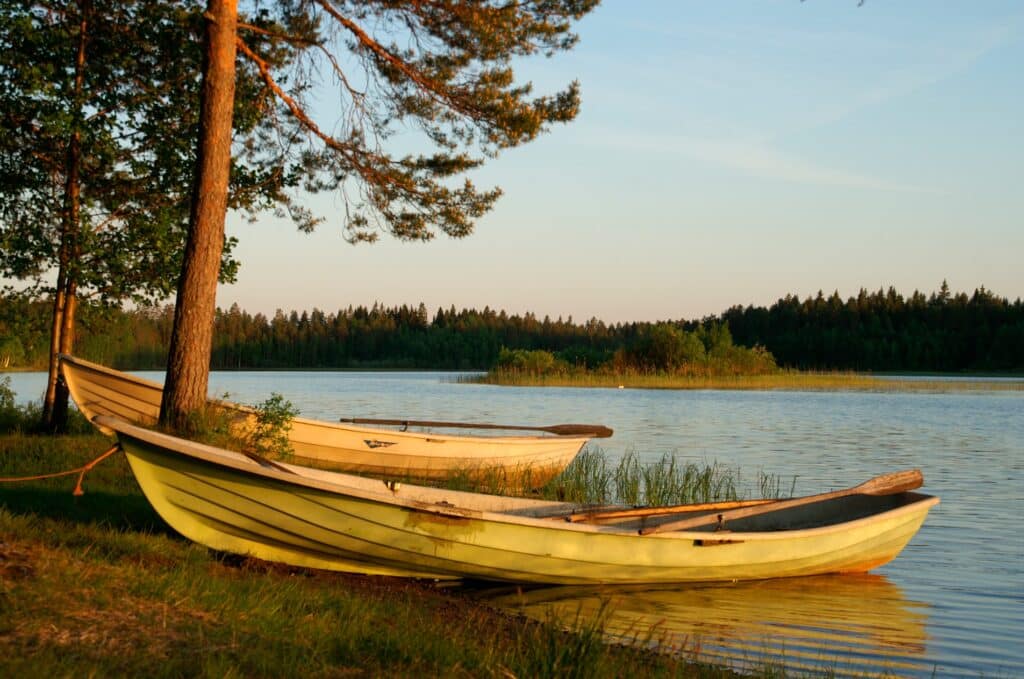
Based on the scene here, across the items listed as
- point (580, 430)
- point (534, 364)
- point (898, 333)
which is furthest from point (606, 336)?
point (580, 430)

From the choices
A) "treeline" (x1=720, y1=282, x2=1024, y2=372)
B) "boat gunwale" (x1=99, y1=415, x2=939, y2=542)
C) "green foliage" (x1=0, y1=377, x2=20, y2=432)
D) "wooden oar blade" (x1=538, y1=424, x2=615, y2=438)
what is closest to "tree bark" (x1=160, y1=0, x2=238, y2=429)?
"boat gunwale" (x1=99, y1=415, x2=939, y2=542)

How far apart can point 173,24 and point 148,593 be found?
11.0 metres

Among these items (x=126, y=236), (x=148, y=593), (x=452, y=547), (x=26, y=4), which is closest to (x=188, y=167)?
(x=126, y=236)

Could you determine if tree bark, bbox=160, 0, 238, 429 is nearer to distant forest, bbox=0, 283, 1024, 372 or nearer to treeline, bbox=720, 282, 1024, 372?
distant forest, bbox=0, 283, 1024, 372

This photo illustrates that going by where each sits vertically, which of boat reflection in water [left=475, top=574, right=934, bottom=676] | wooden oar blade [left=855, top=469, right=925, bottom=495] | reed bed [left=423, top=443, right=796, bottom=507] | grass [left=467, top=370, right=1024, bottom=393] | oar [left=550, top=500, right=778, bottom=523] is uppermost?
grass [left=467, top=370, right=1024, bottom=393]

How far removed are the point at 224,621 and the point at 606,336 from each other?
131 meters

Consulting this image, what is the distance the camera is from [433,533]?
26.4 ft

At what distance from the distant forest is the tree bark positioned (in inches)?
2132

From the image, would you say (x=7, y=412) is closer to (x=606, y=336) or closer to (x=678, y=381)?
(x=678, y=381)

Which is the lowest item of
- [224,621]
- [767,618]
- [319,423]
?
[767,618]

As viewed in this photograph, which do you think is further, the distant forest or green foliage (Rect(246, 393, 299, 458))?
the distant forest

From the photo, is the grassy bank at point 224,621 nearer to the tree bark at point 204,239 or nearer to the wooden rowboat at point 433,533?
the wooden rowboat at point 433,533

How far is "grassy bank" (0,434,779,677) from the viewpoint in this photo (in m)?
4.78

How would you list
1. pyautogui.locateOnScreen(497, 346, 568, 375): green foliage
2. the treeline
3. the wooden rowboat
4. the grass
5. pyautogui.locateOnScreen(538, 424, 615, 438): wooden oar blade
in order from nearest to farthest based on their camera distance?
the wooden rowboat, pyautogui.locateOnScreen(538, 424, 615, 438): wooden oar blade, the grass, pyautogui.locateOnScreen(497, 346, 568, 375): green foliage, the treeline
